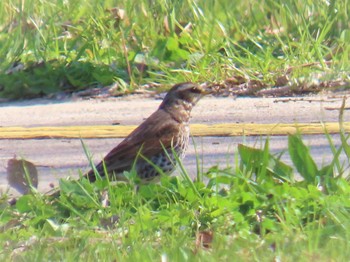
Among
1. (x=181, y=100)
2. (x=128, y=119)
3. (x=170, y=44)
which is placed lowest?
(x=128, y=119)

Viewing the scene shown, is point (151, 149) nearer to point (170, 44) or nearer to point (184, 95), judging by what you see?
point (184, 95)

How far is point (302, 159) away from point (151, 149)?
99cm

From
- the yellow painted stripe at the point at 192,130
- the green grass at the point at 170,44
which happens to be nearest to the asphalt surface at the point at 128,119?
the yellow painted stripe at the point at 192,130

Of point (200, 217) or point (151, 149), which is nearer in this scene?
point (200, 217)

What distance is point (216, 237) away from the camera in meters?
5.11

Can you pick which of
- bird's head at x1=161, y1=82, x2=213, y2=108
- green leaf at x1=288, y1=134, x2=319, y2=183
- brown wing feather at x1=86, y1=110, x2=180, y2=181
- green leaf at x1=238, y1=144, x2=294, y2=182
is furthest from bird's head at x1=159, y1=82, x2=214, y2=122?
green leaf at x1=288, y1=134, x2=319, y2=183

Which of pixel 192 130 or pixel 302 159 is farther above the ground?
pixel 302 159

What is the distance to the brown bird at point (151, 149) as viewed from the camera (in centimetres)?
633

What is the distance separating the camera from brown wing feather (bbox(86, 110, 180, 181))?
637 centimetres

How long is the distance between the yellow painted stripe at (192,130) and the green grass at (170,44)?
3.99 feet

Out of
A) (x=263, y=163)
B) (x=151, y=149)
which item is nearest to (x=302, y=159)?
(x=263, y=163)

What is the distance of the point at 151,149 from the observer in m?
6.48

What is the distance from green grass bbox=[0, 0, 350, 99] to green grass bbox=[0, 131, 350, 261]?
10.7ft

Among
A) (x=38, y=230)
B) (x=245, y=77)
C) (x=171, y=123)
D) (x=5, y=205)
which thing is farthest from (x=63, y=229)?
(x=245, y=77)
